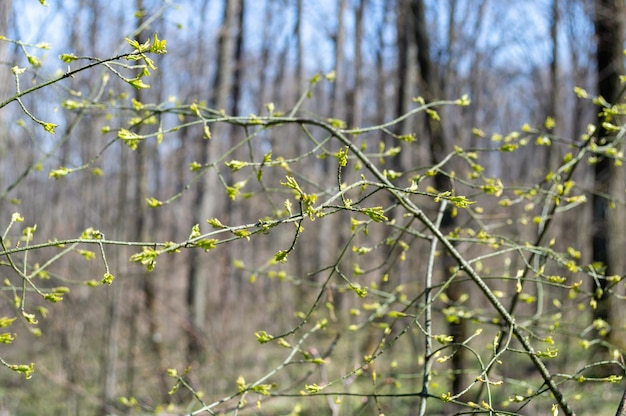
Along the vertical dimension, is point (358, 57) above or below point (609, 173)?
above

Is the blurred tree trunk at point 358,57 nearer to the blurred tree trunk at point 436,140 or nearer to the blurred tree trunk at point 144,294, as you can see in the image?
the blurred tree trunk at point 436,140

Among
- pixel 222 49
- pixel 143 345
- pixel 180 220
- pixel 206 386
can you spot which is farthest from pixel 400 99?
pixel 180 220

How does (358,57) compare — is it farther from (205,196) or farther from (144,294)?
(144,294)

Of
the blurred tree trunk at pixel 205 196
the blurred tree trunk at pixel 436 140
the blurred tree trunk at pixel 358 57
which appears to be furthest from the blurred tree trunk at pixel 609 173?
the blurred tree trunk at pixel 205 196

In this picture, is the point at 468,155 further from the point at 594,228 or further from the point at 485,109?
the point at 485,109

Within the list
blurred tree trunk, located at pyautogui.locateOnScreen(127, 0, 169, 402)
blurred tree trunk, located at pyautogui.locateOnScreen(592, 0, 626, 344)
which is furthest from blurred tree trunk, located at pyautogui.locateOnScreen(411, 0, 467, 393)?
blurred tree trunk, located at pyautogui.locateOnScreen(127, 0, 169, 402)

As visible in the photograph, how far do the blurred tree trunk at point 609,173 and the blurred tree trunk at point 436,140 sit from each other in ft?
6.43

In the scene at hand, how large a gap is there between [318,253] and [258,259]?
1.33 m

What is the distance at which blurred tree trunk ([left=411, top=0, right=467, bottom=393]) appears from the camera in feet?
19.7

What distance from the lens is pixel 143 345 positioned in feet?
31.2

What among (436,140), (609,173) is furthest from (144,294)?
(609,173)

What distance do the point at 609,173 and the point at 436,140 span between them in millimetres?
2172

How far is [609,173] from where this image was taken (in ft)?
23.2

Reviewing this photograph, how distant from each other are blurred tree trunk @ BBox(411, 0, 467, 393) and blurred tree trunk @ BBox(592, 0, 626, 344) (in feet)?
6.43
